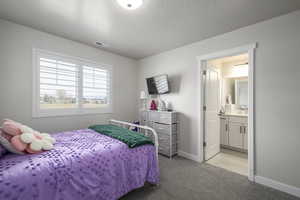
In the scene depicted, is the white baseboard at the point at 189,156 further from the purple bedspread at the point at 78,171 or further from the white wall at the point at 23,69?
the white wall at the point at 23,69

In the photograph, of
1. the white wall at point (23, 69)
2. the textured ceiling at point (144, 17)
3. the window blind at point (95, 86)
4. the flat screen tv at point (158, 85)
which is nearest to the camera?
the textured ceiling at point (144, 17)

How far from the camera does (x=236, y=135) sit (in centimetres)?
341

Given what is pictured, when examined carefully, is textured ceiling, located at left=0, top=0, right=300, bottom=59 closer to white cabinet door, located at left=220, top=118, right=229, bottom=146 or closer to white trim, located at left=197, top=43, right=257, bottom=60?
white trim, located at left=197, top=43, right=257, bottom=60

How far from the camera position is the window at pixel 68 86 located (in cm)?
248

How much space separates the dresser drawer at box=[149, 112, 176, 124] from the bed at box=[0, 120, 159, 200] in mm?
1076

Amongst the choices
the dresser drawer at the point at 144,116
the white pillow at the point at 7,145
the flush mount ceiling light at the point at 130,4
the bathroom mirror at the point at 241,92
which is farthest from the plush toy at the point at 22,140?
the bathroom mirror at the point at 241,92

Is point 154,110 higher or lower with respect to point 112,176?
higher

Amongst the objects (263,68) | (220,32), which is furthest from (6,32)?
(263,68)

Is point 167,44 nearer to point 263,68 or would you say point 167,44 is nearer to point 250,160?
point 263,68

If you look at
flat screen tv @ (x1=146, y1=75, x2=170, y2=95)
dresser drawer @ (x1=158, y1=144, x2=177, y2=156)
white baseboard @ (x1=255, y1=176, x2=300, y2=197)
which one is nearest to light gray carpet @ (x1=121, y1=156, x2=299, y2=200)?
white baseboard @ (x1=255, y1=176, x2=300, y2=197)

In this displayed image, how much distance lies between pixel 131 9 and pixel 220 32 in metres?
1.64

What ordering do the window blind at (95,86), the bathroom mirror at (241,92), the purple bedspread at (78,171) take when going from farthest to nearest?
the bathroom mirror at (241,92) → the window blind at (95,86) → the purple bedspread at (78,171)

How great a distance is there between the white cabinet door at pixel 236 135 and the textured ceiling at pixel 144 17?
7.57 feet

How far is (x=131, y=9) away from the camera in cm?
184
